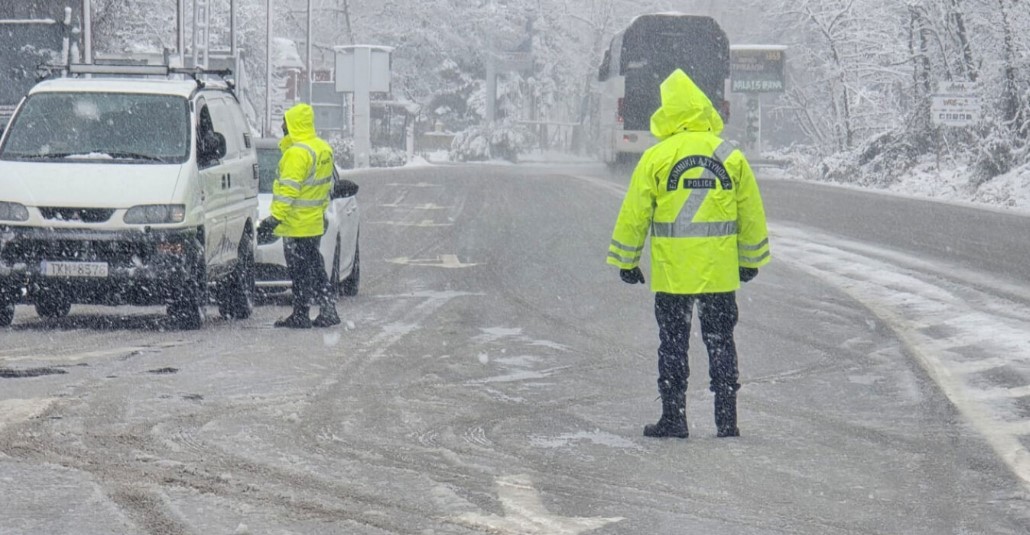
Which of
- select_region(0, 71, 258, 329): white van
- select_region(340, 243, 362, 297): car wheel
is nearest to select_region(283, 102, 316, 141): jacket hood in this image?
select_region(0, 71, 258, 329): white van

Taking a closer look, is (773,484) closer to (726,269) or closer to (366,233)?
(726,269)

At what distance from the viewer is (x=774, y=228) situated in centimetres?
2564

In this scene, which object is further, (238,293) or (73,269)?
(238,293)

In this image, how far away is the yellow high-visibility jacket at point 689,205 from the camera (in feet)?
25.5

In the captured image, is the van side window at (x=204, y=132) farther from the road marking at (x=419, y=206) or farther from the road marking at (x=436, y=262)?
the road marking at (x=419, y=206)

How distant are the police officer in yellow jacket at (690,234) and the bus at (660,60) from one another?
33.7m

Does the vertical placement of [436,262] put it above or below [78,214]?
below

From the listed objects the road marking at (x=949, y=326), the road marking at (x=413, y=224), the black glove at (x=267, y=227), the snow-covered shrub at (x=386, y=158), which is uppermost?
the black glove at (x=267, y=227)

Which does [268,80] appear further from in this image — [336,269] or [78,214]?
[78,214]

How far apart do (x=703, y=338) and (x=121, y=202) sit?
5371mm

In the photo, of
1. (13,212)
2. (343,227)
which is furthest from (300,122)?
(343,227)

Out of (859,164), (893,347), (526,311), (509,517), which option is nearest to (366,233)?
(526,311)

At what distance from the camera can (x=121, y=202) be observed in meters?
11.7

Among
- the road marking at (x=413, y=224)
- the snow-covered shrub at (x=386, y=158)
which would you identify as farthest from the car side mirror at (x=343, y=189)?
the snow-covered shrub at (x=386, y=158)
